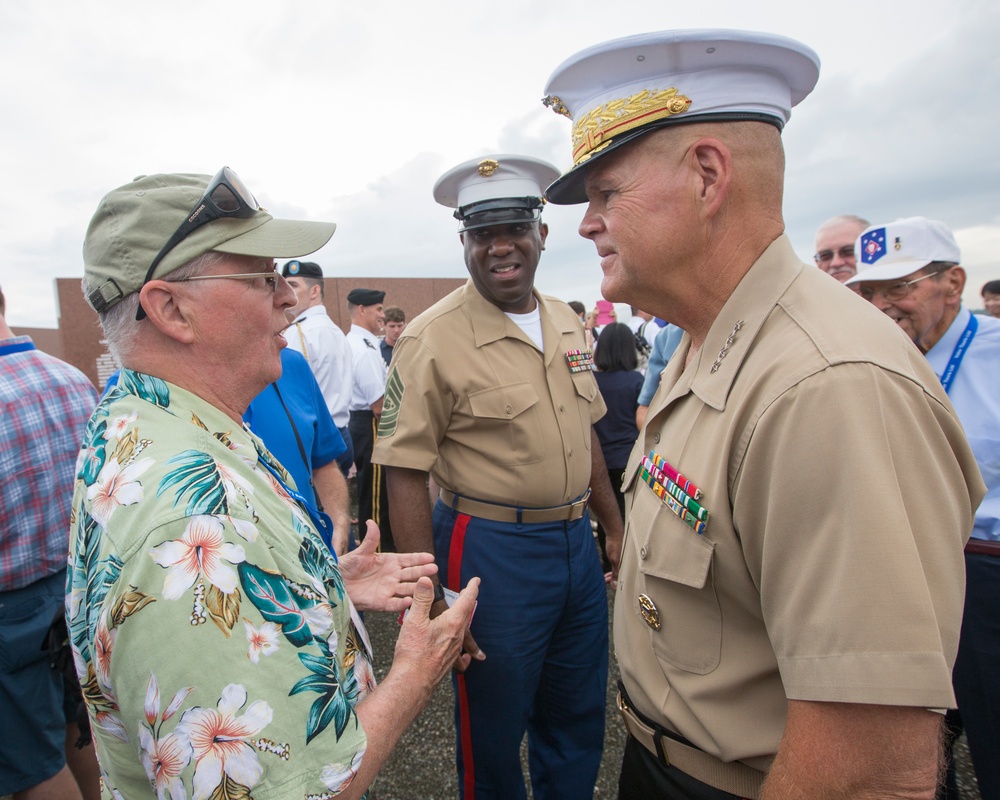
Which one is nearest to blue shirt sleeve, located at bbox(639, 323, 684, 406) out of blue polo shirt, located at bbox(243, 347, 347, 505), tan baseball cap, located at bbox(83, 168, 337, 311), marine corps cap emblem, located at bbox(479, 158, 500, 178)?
marine corps cap emblem, located at bbox(479, 158, 500, 178)

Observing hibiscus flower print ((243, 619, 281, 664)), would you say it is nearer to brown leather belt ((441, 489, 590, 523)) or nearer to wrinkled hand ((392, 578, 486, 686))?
wrinkled hand ((392, 578, 486, 686))

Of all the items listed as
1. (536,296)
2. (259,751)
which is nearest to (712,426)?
(259,751)

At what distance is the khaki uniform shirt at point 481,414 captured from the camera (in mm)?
2275

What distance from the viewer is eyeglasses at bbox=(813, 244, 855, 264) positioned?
354cm

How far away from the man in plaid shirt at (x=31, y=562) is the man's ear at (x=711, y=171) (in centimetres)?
258

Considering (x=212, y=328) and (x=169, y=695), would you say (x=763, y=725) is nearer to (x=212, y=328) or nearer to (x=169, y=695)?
(x=169, y=695)

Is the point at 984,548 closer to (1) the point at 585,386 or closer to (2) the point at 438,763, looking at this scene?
(1) the point at 585,386

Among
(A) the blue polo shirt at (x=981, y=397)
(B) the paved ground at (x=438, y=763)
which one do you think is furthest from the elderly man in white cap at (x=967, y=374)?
(B) the paved ground at (x=438, y=763)

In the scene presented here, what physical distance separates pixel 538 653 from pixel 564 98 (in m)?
1.92

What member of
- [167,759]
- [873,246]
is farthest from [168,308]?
[873,246]

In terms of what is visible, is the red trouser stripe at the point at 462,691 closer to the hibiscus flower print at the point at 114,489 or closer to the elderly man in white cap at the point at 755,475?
the elderly man in white cap at the point at 755,475

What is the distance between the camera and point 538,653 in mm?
2240

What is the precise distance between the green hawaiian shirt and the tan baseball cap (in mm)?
298

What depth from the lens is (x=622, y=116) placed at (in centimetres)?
124
